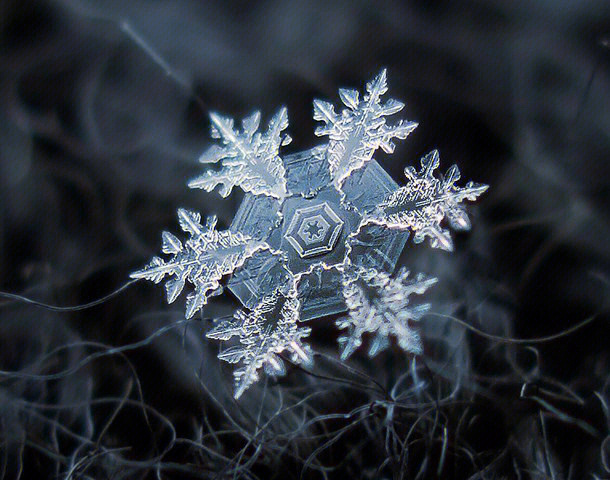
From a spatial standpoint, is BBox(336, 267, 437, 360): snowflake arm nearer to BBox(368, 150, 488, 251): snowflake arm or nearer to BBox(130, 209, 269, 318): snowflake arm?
BBox(368, 150, 488, 251): snowflake arm

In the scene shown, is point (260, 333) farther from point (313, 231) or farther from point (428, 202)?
point (428, 202)

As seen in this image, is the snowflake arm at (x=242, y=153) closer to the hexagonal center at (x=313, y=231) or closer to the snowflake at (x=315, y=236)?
the snowflake at (x=315, y=236)

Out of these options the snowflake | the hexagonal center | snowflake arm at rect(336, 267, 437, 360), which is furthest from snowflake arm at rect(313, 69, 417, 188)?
snowflake arm at rect(336, 267, 437, 360)

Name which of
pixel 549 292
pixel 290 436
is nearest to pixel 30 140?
Result: pixel 290 436

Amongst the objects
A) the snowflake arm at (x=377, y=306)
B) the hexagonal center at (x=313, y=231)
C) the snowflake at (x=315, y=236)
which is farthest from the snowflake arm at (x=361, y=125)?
the snowflake arm at (x=377, y=306)

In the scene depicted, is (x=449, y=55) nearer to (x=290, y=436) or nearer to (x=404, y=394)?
(x=404, y=394)

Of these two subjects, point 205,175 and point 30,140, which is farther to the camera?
point 30,140
